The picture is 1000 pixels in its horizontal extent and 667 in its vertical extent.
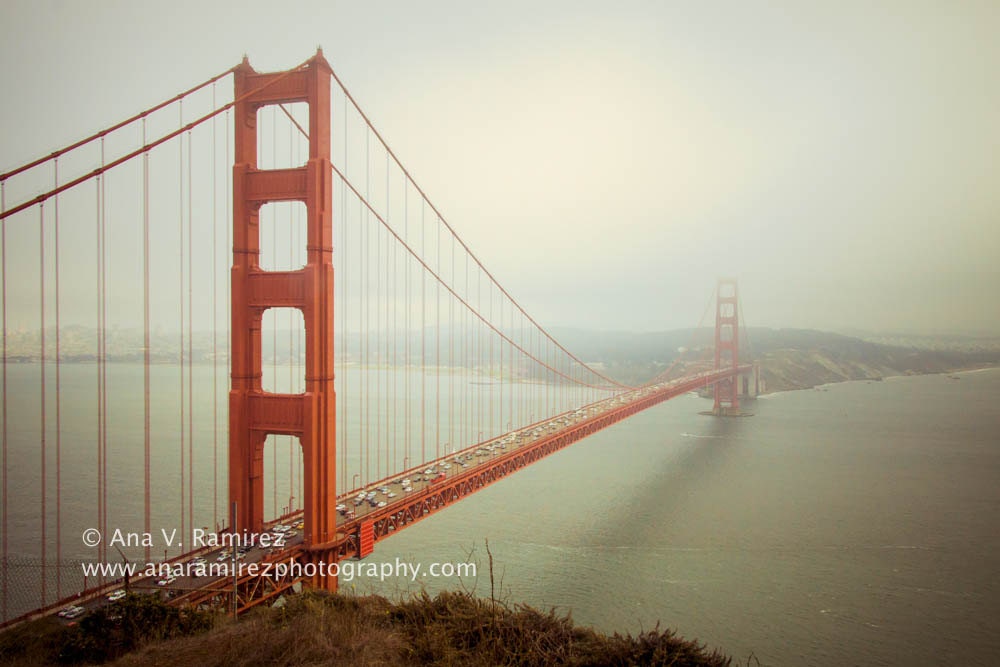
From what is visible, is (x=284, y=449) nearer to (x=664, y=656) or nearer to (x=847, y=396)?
(x=664, y=656)

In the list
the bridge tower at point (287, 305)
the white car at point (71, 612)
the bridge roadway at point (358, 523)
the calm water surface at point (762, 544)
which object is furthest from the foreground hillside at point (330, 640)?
the calm water surface at point (762, 544)

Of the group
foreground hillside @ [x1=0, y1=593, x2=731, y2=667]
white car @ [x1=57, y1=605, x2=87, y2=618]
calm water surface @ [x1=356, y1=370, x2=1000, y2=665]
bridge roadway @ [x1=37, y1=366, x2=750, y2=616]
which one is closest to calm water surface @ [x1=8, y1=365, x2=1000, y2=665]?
calm water surface @ [x1=356, y1=370, x2=1000, y2=665]

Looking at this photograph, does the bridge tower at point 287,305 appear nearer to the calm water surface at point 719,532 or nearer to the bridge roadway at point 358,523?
the bridge roadway at point 358,523

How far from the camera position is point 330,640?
3.55 m

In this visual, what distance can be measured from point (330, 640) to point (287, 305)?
3216 millimetres

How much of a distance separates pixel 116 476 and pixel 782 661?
1417 cm

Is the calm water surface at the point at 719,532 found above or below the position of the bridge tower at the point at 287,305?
below

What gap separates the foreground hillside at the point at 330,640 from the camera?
3400mm

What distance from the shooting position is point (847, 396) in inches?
1455

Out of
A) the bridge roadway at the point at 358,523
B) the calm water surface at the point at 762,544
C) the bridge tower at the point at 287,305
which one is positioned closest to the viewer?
the bridge roadway at the point at 358,523

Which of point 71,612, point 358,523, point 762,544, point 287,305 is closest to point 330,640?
point 71,612

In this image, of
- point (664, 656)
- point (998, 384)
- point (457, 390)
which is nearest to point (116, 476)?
point (664, 656)

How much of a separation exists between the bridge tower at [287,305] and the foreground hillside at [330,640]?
1.59m

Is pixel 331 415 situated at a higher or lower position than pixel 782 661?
higher
